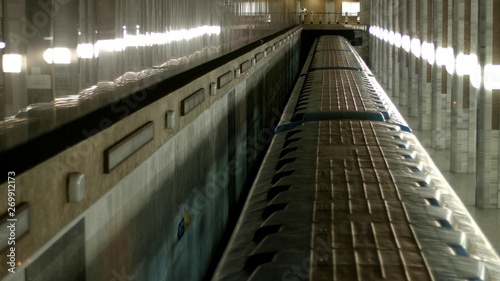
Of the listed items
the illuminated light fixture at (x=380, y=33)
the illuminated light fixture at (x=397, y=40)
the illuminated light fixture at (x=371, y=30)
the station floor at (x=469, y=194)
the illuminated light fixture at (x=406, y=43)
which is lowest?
the station floor at (x=469, y=194)

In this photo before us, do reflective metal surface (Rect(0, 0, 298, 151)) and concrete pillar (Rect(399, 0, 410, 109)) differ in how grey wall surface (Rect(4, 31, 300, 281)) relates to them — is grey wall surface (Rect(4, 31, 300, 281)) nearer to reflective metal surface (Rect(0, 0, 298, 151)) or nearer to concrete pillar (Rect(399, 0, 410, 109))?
reflective metal surface (Rect(0, 0, 298, 151))

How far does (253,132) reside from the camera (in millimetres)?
10758

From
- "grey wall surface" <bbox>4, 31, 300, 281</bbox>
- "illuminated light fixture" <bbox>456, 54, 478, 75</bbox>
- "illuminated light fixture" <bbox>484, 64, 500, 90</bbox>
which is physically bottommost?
"grey wall surface" <bbox>4, 31, 300, 281</bbox>

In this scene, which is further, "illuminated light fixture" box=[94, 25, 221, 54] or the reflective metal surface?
"illuminated light fixture" box=[94, 25, 221, 54]

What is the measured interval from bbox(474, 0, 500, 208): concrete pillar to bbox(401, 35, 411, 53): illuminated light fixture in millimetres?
9949

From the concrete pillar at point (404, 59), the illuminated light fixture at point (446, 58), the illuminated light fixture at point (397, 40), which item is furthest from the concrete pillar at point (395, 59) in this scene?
the illuminated light fixture at point (446, 58)

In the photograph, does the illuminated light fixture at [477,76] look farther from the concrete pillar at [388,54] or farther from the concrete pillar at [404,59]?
the concrete pillar at [388,54]

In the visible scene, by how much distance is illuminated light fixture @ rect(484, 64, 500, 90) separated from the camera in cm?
912

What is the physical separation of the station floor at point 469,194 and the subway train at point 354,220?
2.97m

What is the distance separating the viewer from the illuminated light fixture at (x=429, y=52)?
14.4 metres

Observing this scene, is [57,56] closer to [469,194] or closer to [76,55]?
[76,55]

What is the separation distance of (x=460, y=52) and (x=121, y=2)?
8.99 m

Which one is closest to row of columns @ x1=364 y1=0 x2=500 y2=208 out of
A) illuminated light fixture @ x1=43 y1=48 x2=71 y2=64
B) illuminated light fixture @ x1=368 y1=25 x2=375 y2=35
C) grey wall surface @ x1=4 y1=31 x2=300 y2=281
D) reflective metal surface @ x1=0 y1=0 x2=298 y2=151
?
grey wall surface @ x1=4 y1=31 x2=300 y2=281

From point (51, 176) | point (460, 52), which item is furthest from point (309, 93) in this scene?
point (51, 176)
